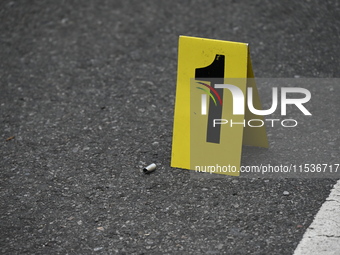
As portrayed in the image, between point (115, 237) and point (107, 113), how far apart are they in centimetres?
169

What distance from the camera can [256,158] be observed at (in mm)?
4191

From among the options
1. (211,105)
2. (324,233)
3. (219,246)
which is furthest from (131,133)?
(324,233)

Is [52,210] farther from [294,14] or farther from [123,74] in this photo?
[294,14]

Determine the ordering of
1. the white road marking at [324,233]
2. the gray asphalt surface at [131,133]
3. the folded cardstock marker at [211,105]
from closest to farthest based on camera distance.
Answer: the white road marking at [324,233], the gray asphalt surface at [131,133], the folded cardstock marker at [211,105]

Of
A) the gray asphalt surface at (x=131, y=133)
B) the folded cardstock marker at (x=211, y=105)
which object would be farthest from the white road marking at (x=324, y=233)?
the folded cardstock marker at (x=211, y=105)

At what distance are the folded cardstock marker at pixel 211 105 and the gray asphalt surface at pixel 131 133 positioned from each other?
0.14m

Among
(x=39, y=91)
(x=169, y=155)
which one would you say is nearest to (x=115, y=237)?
(x=169, y=155)

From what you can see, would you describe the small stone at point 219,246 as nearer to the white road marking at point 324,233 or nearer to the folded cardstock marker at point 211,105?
the white road marking at point 324,233

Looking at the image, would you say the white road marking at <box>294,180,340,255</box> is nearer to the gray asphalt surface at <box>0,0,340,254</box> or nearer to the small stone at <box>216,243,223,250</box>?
the gray asphalt surface at <box>0,0,340,254</box>

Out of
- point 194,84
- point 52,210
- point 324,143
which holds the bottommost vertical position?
point 52,210

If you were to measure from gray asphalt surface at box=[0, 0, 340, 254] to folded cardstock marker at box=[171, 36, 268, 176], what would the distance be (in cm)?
14

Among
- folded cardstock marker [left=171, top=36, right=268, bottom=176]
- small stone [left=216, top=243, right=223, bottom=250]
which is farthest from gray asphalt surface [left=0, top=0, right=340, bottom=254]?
folded cardstock marker [left=171, top=36, right=268, bottom=176]

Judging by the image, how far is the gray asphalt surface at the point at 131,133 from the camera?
350 centimetres

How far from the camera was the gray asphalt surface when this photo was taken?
3.50m
